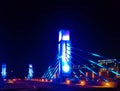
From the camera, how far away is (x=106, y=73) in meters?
91.8

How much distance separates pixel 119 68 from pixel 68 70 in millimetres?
48925

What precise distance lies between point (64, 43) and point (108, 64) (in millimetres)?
42354

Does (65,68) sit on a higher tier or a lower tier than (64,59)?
lower

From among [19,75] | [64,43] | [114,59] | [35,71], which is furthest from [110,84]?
[19,75]

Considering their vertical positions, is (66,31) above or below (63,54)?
above

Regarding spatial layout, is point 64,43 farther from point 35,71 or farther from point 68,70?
point 35,71

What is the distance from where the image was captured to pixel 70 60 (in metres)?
57.9

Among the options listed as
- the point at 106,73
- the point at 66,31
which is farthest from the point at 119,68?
the point at 66,31

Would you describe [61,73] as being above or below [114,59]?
below

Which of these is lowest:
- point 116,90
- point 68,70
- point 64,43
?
point 116,90

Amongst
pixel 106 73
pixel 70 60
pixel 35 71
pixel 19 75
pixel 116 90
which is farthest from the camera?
pixel 19 75

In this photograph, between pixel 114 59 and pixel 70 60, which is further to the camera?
pixel 114 59

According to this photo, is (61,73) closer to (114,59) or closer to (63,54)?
(63,54)

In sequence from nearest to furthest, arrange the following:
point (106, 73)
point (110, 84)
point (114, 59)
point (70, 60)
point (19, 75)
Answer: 1. point (110, 84)
2. point (70, 60)
3. point (106, 73)
4. point (114, 59)
5. point (19, 75)
